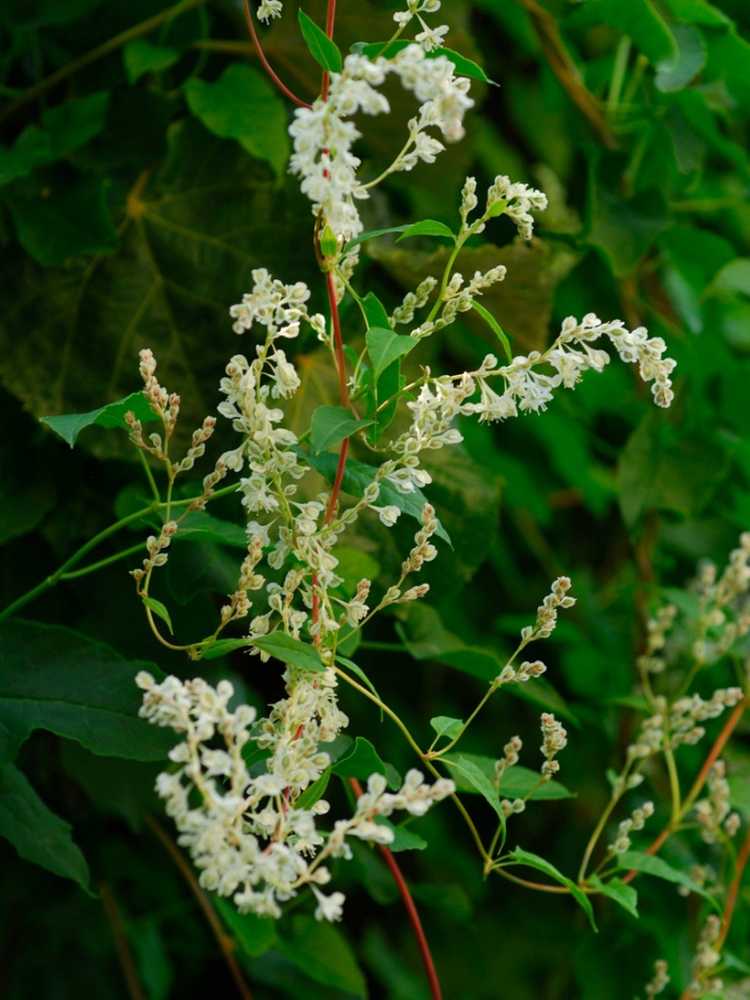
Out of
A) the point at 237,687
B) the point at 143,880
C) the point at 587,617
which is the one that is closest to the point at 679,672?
the point at 587,617

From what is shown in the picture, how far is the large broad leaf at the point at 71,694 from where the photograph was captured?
76 cm

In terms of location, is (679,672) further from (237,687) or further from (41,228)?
(41,228)

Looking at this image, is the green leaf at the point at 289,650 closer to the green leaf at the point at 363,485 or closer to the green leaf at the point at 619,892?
the green leaf at the point at 363,485

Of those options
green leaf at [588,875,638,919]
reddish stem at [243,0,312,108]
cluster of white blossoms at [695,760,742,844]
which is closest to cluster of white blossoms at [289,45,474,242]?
reddish stem at [243,0,312,108]

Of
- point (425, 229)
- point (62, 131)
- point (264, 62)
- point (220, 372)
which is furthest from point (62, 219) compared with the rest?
point (425, 229)

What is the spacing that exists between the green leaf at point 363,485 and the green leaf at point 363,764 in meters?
0.14

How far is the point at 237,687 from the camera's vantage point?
1.10 m

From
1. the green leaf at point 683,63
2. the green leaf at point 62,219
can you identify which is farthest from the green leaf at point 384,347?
the green leaf at point 683,63

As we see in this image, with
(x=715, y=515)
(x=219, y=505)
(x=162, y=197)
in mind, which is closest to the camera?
(x=219, y=505)

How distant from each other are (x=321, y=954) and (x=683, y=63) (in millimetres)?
901

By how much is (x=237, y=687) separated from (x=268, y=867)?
0.59 m

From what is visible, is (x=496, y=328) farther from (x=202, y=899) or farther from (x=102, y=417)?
(x=202, y=899)

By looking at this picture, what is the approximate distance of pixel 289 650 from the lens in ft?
2.03

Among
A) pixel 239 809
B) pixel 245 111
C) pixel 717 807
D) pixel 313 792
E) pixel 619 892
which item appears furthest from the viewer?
pixel 245 111
